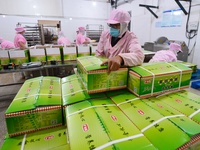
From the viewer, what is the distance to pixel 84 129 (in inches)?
27.4

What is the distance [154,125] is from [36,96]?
32.8 inches

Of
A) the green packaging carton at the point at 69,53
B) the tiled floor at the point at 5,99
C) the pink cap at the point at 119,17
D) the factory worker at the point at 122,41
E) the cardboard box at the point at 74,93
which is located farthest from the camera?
the green packaging carton at the point at 69,53

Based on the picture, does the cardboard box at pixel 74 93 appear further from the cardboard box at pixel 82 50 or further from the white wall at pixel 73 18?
the white wall at pixel 73 18

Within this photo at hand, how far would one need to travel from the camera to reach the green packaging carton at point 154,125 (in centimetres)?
63

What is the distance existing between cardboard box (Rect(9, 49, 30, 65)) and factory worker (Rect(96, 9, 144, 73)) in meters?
1.89

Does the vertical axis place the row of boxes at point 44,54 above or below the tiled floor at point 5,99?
above

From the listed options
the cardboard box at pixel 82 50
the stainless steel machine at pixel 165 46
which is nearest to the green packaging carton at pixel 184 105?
the cardboard box at pixel 82 50

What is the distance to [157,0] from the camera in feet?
14.1

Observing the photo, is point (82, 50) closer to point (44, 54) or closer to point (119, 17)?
point (44, 54)

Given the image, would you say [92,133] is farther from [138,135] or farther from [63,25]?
[63,25]

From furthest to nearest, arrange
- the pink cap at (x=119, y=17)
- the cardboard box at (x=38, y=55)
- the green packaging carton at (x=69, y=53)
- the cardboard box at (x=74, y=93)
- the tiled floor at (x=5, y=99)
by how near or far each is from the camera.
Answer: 1. the green packaging carton at (x=69, y=53)
2. the cardboard box at (x=38, y=55)
3. the tiled floor at (x=5, y=99)
4. the pink cap at (x=119, y=17)
5. the cardboard box at (x=74, y=93)

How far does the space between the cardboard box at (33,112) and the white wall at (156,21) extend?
3.81 m

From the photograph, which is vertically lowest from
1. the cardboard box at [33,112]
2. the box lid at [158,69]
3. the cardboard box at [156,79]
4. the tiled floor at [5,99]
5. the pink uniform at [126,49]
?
the tiled floor at [5,99]

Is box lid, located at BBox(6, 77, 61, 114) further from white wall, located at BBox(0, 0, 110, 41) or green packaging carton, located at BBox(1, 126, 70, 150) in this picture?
white wall, located at BBox(0, 0, 110, 41)
